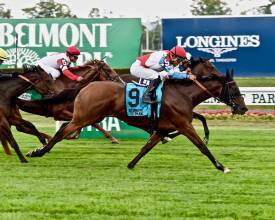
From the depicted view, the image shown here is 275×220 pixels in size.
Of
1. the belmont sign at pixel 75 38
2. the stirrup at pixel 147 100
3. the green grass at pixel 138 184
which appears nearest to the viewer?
the green grass at pixel 138 184

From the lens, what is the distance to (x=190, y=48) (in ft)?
76.9

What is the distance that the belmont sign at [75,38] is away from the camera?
17.3 metres

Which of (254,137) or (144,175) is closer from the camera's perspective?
(144,175)

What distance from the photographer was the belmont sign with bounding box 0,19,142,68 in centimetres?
1730

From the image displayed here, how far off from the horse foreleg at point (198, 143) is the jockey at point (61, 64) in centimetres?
393

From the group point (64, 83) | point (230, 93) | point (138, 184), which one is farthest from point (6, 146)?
point (138, 184)

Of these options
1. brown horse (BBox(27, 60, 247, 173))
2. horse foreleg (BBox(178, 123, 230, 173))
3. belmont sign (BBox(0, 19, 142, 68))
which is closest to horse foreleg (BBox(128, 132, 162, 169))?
brown horse (BBox(27, 60, 247, 173))

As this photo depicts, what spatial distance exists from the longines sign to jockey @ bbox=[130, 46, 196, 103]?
10388 mm

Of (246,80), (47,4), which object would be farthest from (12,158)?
(47,4)

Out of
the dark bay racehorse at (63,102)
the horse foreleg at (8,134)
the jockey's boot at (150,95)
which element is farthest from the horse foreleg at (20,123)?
the jockey's boot at (150,95)

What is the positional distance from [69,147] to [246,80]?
12.4m

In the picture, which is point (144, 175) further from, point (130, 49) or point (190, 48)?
point (190, 48)

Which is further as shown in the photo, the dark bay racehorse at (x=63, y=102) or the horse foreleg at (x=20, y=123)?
the dark bay racehorse at (x=63, y=102)

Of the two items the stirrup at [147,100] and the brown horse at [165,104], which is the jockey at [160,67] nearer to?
the stirrup at [147,100]
